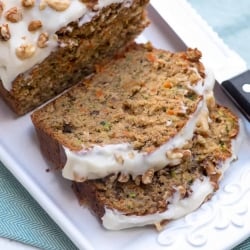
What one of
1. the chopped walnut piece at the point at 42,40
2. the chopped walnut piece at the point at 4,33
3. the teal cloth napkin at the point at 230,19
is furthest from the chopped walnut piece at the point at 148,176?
the teal cloth napkin at the point at 230,19

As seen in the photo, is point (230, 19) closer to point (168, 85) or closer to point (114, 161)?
point (168, 85)

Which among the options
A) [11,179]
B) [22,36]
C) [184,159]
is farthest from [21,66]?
[184,159]

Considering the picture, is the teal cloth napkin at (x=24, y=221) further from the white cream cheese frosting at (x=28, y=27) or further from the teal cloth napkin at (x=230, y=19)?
the teal cloth napkin at (x=230, y=19)

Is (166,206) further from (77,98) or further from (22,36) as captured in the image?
(22,36)

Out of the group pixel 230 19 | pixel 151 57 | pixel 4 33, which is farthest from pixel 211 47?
pixel 4 33

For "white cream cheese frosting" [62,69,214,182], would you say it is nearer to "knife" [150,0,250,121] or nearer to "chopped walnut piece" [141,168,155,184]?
"chopped walnut piece" [141,168,155,184]
